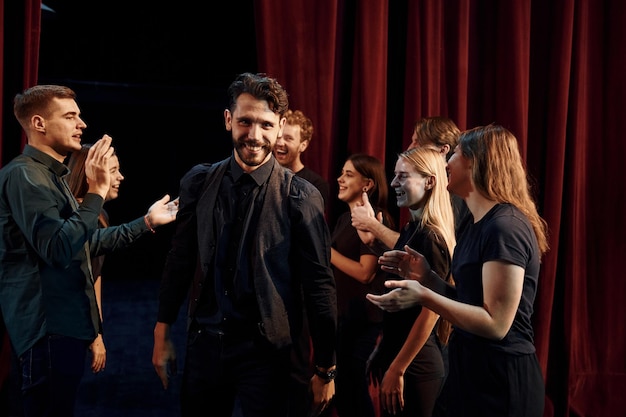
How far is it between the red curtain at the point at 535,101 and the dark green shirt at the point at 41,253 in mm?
1297

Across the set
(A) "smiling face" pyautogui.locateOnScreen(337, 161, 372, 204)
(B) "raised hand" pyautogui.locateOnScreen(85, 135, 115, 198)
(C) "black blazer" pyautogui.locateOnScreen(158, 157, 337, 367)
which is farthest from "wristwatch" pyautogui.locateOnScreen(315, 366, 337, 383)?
(A) "smiling face" pyautogui.locateOnScreen(337, 161, 372, 204)

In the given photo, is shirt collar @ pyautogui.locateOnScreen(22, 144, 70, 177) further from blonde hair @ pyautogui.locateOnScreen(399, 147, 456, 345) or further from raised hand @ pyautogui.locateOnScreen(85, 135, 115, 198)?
blonde hair @ pyautogui.locateOnScreen(399, 147, 456, 345)

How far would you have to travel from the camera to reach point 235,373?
1.72 meters

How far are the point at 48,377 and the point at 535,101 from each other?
8.81ft

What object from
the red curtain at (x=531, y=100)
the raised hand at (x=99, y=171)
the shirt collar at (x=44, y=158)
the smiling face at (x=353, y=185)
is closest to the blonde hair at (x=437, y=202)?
the smiling face at (x=353, y=185)

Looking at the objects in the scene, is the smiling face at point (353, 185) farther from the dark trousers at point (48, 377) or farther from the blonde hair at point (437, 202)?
the dark trousers at point (48, 377)

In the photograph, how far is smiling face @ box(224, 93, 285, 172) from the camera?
1.78 meters

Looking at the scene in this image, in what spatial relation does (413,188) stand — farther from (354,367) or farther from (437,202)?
(354,367)

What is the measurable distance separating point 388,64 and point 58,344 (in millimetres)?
2066

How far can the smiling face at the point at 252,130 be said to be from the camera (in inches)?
70.2

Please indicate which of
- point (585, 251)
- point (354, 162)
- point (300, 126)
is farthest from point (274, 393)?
point (585, 251)

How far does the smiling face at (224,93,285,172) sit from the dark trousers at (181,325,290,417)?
1.60ft

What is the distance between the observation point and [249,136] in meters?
1.78

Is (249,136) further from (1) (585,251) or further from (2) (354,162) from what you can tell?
(1) (585,251)
